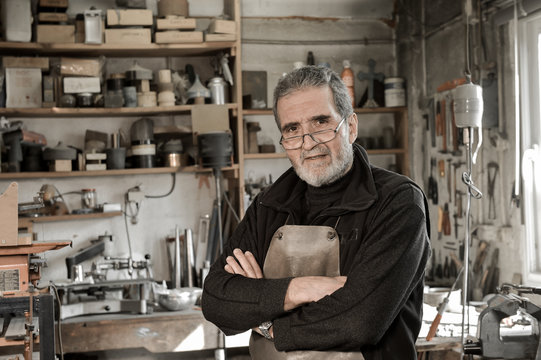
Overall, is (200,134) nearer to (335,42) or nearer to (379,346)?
(335,42)

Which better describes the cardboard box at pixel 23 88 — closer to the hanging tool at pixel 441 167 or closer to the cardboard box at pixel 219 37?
the cardboard box at pixel 219 37

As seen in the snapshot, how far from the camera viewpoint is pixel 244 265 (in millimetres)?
2162

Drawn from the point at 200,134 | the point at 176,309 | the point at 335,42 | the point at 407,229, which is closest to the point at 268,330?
the point at 407,229

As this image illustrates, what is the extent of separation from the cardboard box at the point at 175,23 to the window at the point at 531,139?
7.09 ft

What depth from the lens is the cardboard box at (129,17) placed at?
174 inches

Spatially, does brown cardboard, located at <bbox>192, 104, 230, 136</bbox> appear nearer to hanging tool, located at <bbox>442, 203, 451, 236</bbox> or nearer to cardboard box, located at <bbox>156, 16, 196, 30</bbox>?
cardboard box, located at <bbox>156, 16, 196, 30</bbox>

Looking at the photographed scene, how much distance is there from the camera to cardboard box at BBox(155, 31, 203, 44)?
4.46 m

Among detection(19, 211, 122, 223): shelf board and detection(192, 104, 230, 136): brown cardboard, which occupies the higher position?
detection(192, 104, 230, 136): brown cardboard

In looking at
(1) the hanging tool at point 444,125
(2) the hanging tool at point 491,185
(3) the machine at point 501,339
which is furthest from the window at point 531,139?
(3) the machine at point 501,339

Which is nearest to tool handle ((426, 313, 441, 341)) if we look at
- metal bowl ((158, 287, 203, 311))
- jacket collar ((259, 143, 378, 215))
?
jacket collar ((259, 143, 378, 215))

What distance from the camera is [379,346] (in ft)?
6.14

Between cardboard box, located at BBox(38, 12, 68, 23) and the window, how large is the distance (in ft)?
9.63

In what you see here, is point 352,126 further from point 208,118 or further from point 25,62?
point 25,62

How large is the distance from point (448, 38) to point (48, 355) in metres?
3.34
